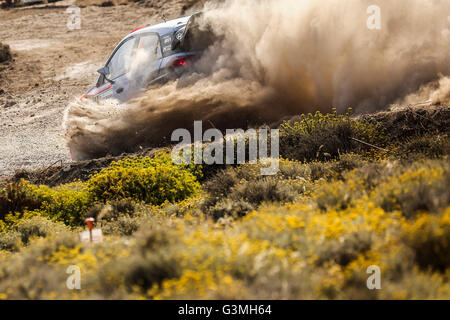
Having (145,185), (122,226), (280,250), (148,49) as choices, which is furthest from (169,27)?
(280,250)

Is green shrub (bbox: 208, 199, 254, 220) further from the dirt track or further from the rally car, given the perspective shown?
the dirt track

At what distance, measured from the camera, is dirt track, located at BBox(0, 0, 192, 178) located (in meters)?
14.6

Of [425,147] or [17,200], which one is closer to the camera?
[425,147]

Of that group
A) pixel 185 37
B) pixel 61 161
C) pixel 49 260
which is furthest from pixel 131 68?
pixel 49 260

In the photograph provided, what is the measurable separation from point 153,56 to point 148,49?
33cm

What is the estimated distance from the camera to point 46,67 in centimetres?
2319

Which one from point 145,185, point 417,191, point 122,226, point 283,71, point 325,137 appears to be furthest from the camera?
point 283,71

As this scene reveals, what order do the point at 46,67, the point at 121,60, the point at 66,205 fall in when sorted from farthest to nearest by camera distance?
1. the point at 46,67
2. the point at 121,60
3. the point at 66,205

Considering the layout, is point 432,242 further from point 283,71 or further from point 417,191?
point 283,71

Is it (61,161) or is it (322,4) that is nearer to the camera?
(322,4)

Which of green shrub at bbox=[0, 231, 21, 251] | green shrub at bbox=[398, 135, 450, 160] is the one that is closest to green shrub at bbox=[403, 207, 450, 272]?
green shrub at bbox=[398, 135, 450, 160]

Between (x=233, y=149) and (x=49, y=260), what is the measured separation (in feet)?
16.3
